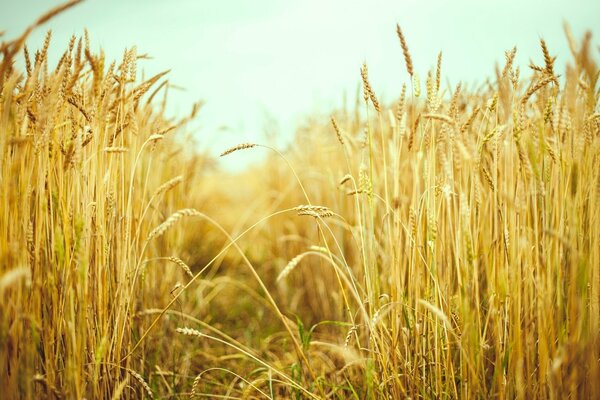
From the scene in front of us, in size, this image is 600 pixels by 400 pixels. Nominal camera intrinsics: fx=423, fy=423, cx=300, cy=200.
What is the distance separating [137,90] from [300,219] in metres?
1.65

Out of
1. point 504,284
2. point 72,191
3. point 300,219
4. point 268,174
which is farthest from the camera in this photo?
point 268,174

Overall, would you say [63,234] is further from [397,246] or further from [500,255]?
[500,255]

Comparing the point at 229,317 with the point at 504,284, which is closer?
the point at 504,284

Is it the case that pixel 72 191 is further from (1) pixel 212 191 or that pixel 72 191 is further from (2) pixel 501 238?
(1) pixel 212 191

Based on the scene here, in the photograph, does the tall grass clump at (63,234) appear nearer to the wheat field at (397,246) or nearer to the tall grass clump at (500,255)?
the wheat field at (397,246)

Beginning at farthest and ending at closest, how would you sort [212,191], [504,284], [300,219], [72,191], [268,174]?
[212,191] → [268,174] → [300,219] → [72,191] → [504,284]

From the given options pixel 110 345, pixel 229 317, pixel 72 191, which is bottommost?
pixel 229 317

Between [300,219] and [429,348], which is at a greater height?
[300,219]

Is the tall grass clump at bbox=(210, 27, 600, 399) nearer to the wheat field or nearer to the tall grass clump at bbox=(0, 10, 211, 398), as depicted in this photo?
the wheat field

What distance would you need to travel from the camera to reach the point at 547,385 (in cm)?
103

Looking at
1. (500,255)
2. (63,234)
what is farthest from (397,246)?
(63,234)

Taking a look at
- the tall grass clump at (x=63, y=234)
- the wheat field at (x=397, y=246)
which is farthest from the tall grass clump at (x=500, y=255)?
the tall grass clump at (x=63, y=234)

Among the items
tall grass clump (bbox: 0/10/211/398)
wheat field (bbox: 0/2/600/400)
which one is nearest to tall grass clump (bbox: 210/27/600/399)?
wheat field (bbox: 0/2/600/400)

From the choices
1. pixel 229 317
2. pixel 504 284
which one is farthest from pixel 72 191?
pixel 229 317
